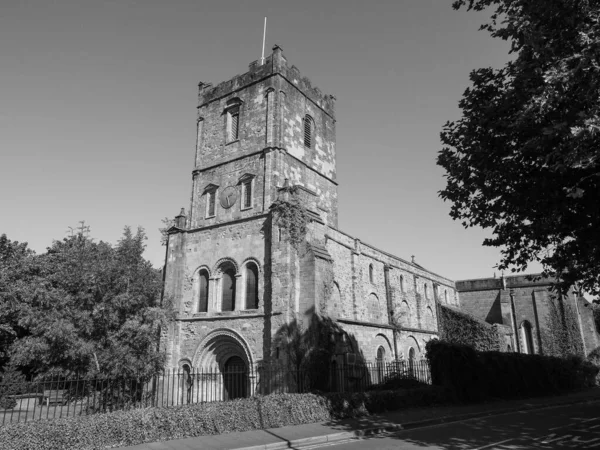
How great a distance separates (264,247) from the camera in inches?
851

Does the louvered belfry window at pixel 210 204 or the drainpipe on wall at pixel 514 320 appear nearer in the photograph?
the louvered belfry window at pixel 210 204

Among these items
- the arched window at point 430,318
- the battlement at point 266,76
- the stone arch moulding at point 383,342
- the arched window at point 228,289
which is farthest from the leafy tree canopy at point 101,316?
the arched window at point 430,318

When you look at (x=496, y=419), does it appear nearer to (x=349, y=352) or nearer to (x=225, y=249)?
(x=349, y=352)

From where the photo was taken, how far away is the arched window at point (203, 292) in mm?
23152

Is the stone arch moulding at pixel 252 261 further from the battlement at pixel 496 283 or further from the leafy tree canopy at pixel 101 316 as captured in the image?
the battlement at pixel 496 283

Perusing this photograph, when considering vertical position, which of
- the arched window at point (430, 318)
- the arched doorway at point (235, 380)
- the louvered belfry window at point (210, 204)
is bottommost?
the arched doorway at point (235, 380)

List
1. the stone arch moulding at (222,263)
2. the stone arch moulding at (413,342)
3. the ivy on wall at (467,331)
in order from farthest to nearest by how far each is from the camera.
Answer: the ivy on wall at (467,331), the stone arch moulding at (413,342), the stone arch moulding at (222,263)

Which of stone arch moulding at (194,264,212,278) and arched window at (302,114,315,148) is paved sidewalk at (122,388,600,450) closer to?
stone arch moulding at (194,264,212,278)

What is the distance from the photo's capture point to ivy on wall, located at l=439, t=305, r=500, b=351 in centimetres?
3162

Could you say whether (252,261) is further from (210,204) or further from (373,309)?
(373,309)

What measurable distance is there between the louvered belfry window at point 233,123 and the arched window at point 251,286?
7826 mm

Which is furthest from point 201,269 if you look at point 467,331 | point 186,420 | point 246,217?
point 467,331

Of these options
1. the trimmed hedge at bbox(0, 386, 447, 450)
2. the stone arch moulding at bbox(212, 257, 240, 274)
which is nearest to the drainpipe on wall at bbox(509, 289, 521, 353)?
the trimmed hedge at bbox(0, 386, 447, 450)

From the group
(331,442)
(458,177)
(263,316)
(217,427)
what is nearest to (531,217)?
(458,177)
